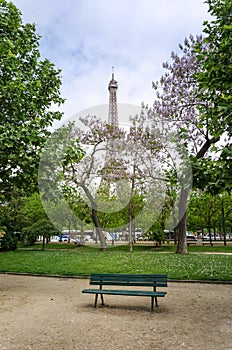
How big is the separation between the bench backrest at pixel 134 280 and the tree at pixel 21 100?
10.8ft

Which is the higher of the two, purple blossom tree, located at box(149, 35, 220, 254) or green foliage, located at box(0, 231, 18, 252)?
purple blossom tree, located at box(149, 35, 220, 254)

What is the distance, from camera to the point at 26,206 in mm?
37812

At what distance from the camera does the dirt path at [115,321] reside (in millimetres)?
5410

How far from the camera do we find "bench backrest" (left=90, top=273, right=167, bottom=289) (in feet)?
25.9

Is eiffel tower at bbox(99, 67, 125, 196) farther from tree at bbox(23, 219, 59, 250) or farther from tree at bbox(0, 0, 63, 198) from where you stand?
tree at bbox(0, 0, 63, 198)

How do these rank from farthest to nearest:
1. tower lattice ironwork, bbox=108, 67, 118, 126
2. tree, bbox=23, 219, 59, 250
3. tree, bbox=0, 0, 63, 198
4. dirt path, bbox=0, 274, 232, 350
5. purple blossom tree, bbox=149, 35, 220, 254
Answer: tower lattice ironwork, bbox=108, 67, 118, 126
tree, bbox=23, 219, 59, 250
purple blossom tree, bbox=149, 35, 220, 254
tree, bbox=0, 0, 63, 198
dirt path, bbox=0, 274, 232, 350

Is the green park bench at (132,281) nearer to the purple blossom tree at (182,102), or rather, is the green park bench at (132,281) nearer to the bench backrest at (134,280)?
the bench backrest at (134,280)

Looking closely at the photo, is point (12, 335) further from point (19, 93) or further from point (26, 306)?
point (19, 93)

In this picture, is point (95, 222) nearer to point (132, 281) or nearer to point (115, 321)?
point (132, 281)

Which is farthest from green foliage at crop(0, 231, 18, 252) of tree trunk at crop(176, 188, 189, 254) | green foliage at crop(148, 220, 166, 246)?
tree trunk at crop(176, 188, 189, 254)

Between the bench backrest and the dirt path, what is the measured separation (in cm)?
54

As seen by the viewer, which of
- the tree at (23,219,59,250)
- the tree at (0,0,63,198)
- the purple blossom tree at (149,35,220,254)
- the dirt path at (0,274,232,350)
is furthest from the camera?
the tree at (23,219,59,250)

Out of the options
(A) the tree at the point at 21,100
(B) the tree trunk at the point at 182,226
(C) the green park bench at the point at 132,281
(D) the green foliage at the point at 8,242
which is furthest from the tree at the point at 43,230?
(C) the green park bench at the point at 132,281

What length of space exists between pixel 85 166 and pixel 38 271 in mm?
13235
